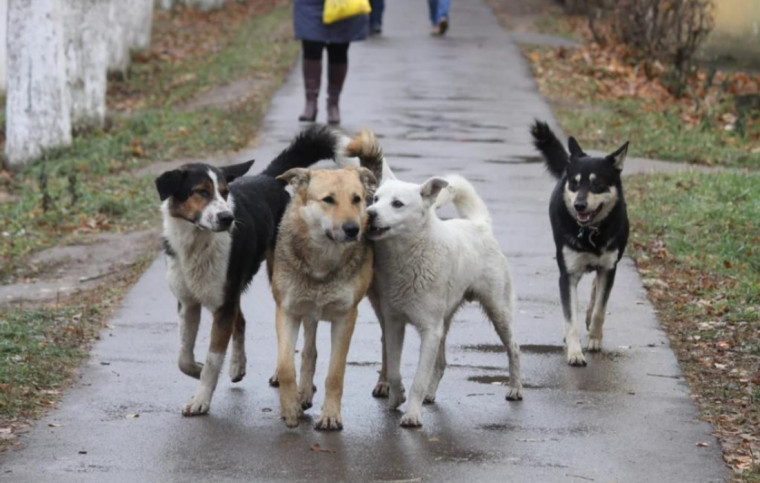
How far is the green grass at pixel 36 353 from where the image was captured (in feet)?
24.8

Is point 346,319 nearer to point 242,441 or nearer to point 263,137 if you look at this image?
point 242,441

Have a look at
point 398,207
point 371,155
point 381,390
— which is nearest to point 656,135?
point 371,155

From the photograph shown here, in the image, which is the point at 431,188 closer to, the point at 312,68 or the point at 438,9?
the point at 312,68

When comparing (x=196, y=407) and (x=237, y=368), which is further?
(x=237, y=368)

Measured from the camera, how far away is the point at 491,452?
694 cm

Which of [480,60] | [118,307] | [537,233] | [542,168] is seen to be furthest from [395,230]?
[480,60]

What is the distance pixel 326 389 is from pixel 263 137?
9.92 m

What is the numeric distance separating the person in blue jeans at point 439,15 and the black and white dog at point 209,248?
20656 mm

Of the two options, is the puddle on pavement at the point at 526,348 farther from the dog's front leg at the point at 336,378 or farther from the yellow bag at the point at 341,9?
the yellow bag at the point at 341,9

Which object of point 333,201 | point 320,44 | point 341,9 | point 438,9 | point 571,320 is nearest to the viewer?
point 333,201

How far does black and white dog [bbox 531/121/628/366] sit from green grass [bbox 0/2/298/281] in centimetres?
476

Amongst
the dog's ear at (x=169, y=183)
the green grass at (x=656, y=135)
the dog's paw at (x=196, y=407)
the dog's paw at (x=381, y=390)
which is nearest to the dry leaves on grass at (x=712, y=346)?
the dog's paw at (x=381, y=390)

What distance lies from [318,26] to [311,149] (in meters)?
8.58

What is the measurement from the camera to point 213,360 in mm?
7457
